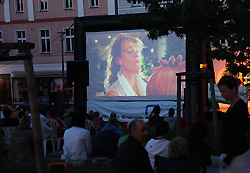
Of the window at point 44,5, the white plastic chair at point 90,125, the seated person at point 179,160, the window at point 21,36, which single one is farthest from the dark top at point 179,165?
the window at point 21,36

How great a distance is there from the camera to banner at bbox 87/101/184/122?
60.3 ft

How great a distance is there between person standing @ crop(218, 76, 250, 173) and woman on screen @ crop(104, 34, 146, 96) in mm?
14286

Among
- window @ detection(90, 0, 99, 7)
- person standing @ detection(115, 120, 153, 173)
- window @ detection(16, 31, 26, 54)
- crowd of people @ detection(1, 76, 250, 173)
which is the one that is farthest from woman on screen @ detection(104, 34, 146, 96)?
window @ detection(16, 31, 26, 54)

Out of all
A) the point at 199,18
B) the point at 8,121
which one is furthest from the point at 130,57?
the point at 199,18

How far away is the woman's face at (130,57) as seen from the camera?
18.8 meters

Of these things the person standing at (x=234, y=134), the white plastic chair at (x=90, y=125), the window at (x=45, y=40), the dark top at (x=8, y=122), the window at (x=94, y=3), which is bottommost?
the white plastic chair at (x=90, y=125)

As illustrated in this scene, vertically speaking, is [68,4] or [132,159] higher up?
[68,4]

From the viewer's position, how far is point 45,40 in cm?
3625

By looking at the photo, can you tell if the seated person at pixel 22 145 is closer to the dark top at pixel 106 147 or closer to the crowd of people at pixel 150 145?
the crowd of people at pixel 150 145

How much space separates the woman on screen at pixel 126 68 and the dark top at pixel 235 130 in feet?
47.1

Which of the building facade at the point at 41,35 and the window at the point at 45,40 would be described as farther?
the window at the point at 45,40

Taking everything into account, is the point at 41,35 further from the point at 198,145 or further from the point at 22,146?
the point at 198,145

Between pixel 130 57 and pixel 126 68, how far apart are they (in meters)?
0.49

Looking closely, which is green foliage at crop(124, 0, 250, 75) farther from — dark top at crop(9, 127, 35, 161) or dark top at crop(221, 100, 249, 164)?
dark top at crop(221, 100, 249, 164)
